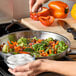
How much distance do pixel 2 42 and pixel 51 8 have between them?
88cm

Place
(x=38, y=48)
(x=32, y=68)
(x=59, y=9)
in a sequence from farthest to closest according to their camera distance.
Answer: (x=59, y=9)
(x=38, y=48)
(x=32, y=68)

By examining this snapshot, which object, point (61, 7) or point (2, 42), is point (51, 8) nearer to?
point (61, 7)

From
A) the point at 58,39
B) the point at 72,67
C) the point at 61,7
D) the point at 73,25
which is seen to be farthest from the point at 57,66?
the point at 61,7

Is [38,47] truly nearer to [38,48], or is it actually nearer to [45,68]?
[38,48]

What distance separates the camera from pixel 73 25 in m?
1.73

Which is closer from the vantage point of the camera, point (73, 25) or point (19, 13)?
point (73, 25)

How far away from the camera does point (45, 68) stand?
82cm

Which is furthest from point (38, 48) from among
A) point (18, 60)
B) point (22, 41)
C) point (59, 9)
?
point (59, 9)

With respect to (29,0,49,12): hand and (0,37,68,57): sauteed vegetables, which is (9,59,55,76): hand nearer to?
(0,37,68,57): sauteed vegetables

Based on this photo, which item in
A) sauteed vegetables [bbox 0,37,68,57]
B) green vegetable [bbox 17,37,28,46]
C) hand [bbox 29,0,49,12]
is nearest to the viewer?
sauteed vegetables [bbox 0,37,68,57]

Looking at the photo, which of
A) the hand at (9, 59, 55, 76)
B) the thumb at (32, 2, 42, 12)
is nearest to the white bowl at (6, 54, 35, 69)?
the hand at (9, 59, 55, 76)

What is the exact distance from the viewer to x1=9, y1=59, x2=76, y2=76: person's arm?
0.79 metres

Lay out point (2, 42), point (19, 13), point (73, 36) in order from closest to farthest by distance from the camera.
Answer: point (2, 42), point (73, 36), point (19, 13)

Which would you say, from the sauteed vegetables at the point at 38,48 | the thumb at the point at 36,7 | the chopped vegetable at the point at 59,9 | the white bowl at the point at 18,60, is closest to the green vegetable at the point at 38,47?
the sauteed vegetables at the point at 38,48
